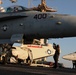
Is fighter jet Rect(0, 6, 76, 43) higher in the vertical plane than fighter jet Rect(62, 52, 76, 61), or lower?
higher

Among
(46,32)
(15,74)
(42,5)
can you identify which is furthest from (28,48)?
(42,5)

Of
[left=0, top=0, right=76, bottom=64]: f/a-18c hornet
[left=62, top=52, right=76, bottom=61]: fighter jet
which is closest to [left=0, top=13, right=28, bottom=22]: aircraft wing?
[left=0, top=0, right=76, bottom=64]: f/a-18c hornet

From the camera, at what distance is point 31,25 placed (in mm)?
16562

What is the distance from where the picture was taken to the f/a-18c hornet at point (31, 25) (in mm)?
15391

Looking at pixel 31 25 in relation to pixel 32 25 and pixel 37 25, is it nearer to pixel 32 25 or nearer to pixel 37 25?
pixel 32 25

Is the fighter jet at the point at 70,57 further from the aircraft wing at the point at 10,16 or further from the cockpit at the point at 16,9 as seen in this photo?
the aircraft wing at the point at 10,16

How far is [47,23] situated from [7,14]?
3.35 meters

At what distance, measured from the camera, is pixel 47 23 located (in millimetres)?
15961

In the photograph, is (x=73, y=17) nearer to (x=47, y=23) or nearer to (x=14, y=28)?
(x=47, y=23)

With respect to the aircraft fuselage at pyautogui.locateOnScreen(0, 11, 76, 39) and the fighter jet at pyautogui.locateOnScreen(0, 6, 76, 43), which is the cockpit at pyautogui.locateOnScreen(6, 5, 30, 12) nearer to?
the fighter jet at pyautogui.locateOnScreen(0, 6, 76, 43)

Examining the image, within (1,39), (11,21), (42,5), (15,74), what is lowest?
(15,74)

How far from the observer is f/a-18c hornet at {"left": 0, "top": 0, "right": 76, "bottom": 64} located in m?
15.4

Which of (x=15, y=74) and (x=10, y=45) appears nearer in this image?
(x=15, y=74)

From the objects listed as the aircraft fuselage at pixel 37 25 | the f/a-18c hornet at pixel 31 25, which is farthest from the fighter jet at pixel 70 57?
the aircraft fuselage at pixel 37 25
